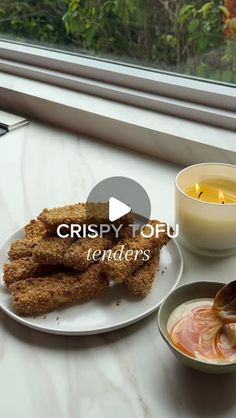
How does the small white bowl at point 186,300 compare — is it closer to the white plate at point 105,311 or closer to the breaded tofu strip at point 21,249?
the white plate at point 105,311

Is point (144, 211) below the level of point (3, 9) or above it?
below

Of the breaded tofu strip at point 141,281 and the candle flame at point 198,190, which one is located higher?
the candle flame at point 198,190

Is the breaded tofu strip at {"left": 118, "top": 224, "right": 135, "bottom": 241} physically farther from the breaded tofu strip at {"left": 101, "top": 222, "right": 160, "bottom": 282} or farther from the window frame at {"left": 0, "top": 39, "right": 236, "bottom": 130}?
the window frame at {"left": 0, "top": 39, "right": 236, "bottom": 130}

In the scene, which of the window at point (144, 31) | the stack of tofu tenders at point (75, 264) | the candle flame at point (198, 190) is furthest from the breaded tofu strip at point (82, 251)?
the window at point (144, 31)

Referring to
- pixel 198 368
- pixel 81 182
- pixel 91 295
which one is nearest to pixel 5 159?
pixel 81 182

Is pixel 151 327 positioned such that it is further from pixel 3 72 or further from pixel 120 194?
pixel 3 72

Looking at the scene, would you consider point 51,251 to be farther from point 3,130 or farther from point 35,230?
point 3,130
